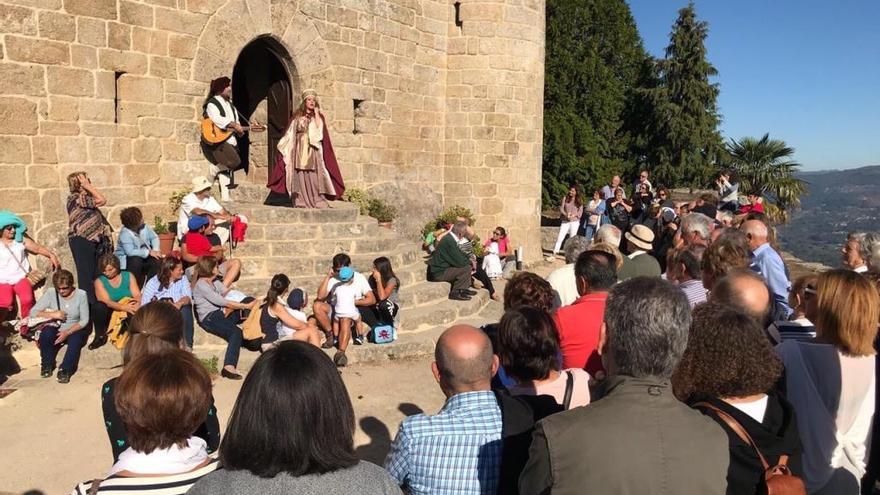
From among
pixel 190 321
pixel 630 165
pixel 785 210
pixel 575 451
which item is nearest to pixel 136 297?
pixel 190 321

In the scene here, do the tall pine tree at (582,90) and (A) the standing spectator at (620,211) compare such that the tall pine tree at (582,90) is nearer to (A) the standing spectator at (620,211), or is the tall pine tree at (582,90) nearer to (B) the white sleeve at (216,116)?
(A) the standing spectator at (620,211)

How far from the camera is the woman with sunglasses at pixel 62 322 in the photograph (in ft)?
20.0

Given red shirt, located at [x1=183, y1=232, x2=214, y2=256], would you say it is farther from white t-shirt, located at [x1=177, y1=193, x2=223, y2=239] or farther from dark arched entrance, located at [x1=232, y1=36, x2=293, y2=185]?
dark arched entrance, located at [x1=232, y1=36, x2=293, y2=185]

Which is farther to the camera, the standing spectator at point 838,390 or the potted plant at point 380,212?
the potted plant at point 380,212

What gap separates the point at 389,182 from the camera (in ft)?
37.2

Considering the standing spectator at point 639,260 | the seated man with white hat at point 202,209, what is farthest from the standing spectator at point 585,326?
the seated man with white hat at point 202,209

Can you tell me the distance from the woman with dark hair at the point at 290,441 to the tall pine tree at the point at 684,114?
24832mm

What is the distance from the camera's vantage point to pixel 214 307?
6.70 meters

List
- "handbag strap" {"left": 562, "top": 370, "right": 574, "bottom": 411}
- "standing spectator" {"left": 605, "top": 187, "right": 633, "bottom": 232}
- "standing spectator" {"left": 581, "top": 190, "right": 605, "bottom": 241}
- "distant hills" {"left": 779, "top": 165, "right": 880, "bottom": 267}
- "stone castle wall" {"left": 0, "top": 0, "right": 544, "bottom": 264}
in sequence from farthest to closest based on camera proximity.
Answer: "distant hills" {"left": 779, "top": 165, "right": 880, "bottom": 267}, "standing spectator" {"left": 581, "top": 190, "right": 605, "bottom": 241}, "standing spectator" {"left": 605, "top": 187, "right": 633, "bottom": 232}, "stone castle wall" {"left": 0, "top": 0, "right": 544, "bottom": 264}, "handbag strap" {"left": 562, "top": 370, "right": 574, "bottom": 411}

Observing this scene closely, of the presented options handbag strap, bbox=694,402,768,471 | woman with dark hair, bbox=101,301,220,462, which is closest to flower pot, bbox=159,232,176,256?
woman with dark hair, bbox=101,301,220,462

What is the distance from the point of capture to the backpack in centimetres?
207

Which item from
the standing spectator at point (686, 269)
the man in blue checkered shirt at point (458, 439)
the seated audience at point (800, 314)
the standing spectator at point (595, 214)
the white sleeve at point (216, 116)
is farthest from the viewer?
the standing spectator at point (595, 214)

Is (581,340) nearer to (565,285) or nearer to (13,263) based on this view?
(565,285)

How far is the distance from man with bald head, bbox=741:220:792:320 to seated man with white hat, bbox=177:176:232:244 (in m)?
5.56
